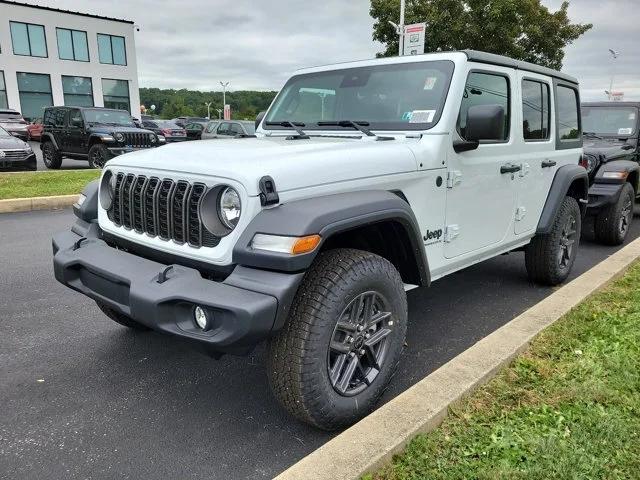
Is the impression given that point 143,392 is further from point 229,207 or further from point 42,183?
point 42,183

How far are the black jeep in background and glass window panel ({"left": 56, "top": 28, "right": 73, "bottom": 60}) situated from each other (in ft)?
134

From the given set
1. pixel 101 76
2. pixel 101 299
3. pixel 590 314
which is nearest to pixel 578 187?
pixel 590 314

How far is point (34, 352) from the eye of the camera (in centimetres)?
347

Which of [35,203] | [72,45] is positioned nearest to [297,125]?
[35,203]

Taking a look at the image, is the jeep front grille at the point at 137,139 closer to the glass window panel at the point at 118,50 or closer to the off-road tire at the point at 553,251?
the off-road tire at the point at 553,251

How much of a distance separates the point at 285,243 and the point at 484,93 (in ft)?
7.16

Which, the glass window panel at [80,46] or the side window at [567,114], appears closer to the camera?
the side window at [567,114]

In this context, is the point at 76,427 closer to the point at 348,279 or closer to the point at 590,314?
the point at 348,279

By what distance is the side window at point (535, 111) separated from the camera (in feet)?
13.6

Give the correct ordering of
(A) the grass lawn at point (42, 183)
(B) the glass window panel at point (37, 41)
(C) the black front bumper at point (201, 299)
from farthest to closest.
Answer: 1. (B) the glass window panel at point (37, 41)
2. (A) the grass lawn at point (42, 183)
3. (C) the black front bumper at point (201, 299)

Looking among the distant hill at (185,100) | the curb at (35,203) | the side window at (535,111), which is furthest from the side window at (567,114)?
the distant hill at (185,100)

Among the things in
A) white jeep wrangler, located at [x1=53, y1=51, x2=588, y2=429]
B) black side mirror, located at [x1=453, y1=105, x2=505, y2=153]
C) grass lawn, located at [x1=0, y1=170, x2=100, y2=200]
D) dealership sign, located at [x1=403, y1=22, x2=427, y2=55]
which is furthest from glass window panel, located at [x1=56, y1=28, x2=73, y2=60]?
black side mirror, located at [x1=453, y1=105, x2=505, y2=153]

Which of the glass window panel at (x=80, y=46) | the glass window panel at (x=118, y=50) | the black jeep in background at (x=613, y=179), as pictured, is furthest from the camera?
the glass window panel at (x=118, y=50)

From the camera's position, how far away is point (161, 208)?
8.73ft
